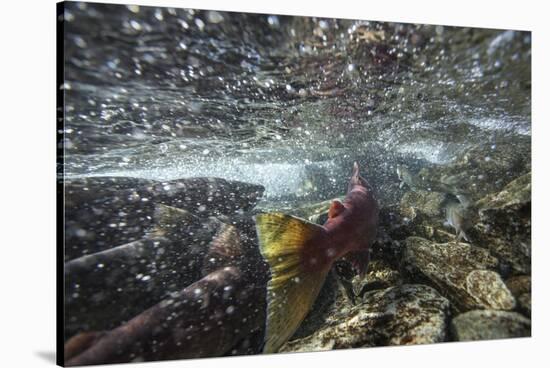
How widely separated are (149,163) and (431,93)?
76.7 inches

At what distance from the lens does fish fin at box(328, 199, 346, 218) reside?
12.1 feet

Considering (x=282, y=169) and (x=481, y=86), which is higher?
(x=481, y=86)

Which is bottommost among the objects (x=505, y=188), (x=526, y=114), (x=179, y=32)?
(x=505, y=188)

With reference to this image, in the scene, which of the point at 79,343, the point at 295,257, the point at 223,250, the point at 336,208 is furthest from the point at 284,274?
the point at 79,343

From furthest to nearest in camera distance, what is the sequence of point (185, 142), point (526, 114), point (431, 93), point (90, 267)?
point (526, 114), point (431, 93), point (185, 142), point (90, 267)

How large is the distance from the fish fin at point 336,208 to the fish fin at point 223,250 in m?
0.63

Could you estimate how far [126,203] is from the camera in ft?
10.6

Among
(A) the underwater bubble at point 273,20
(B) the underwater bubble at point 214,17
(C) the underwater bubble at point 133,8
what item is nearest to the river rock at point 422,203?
(A) the underwater bubble at point 273,20

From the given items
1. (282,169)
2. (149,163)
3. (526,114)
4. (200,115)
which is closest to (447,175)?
(526,114)

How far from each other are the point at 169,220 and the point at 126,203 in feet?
0.85

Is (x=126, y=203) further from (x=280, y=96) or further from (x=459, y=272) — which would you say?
(x=459, y=272)

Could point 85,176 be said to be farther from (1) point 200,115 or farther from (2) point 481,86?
(2) point 481,86

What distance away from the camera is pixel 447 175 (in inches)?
158

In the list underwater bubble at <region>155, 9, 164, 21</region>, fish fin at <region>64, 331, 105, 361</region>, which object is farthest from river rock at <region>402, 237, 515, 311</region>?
underwater bubble at <region>155, 9, 164, 21</region>
